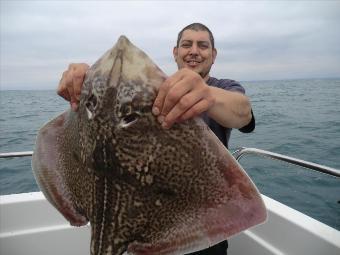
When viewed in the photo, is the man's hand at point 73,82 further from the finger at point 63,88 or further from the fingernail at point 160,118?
the fingernail at point 160,118

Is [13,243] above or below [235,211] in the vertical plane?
below

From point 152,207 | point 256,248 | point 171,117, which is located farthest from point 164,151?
point 256,248

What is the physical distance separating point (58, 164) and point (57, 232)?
2.21 metres

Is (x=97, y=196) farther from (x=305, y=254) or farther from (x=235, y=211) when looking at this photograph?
(x=305, y=254)

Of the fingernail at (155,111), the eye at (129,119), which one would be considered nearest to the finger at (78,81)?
the eye at (129,119)

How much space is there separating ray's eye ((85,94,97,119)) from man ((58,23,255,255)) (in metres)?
0.17

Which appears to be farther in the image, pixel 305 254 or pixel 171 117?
pixel 305 254

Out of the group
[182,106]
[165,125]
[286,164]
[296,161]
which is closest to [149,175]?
[165,125]

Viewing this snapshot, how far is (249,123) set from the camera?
2.69m

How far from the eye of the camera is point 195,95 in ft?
5.31

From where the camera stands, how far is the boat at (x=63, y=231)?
3336mm

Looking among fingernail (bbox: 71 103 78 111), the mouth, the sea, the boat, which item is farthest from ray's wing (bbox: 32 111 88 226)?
the sea

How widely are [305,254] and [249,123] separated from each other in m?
1.44

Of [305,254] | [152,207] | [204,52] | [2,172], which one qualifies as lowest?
[2,172]
